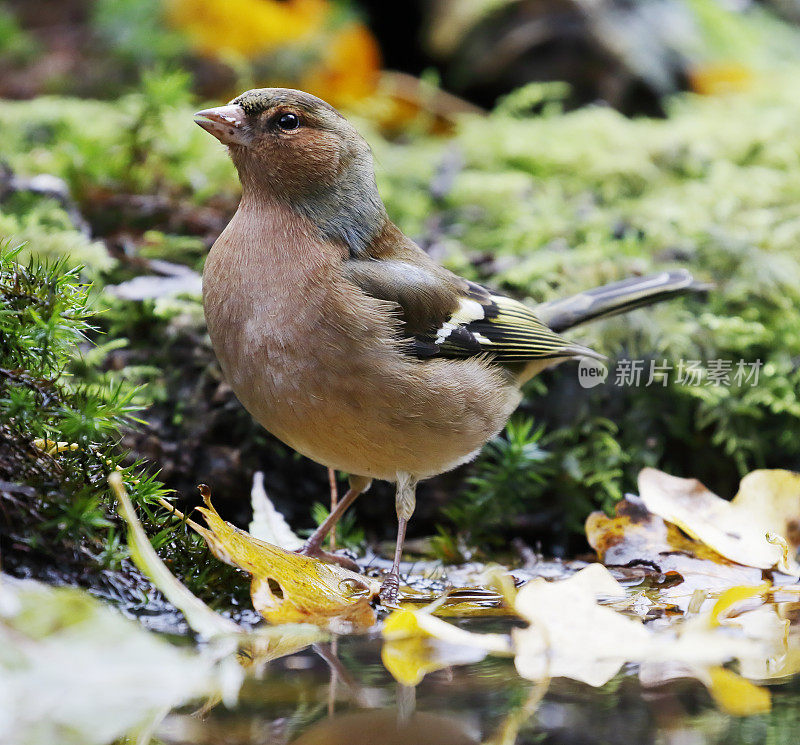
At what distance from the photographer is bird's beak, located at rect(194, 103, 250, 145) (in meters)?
2.88

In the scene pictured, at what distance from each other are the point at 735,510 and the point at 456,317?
1165mm

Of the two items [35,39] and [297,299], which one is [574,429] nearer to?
[297,299]

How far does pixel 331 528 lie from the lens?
10.2 ft

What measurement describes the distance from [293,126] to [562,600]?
1.86 meters

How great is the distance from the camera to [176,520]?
218cm

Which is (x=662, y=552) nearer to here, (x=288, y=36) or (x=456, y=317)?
(x=456, y=317)

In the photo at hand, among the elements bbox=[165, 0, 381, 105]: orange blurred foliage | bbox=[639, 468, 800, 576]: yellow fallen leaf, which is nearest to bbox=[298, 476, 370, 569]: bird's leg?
bbox=[639, 468, 800, 576]: yellow fallen leaf

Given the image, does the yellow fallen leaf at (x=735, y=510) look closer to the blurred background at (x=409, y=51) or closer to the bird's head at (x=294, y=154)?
the bird's head at (x=294, y=154)

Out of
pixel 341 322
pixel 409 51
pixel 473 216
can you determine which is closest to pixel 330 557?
pixel 341 322

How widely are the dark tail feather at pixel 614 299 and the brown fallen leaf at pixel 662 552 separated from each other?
1.00 m

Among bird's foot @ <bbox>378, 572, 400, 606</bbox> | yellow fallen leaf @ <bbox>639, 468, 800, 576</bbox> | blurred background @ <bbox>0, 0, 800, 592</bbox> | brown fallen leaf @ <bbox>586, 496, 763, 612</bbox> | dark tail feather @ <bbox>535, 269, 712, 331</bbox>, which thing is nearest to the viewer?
bird's foot @ <bbox>378, 572, 400, 606</bbox>

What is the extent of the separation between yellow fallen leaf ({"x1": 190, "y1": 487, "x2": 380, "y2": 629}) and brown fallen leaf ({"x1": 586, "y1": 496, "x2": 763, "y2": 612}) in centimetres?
91

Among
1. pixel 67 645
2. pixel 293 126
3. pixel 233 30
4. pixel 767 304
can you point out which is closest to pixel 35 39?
pixel 233 30

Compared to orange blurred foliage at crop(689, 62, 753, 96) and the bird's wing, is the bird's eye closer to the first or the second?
the bird's wing
